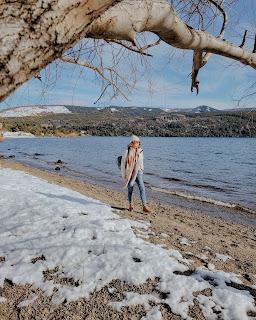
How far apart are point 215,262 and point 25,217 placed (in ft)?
14.0

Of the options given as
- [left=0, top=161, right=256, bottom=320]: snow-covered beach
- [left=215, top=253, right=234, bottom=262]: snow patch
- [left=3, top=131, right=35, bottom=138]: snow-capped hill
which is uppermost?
[left=0, top=161, right=256, bottom=320]: snow-covered beach

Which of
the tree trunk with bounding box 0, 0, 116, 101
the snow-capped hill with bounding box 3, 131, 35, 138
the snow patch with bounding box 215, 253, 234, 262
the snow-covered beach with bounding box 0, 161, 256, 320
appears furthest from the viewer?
the snow-capped hill with bounding box 3, 131, 35, 138

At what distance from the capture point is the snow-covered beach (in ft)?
15.5

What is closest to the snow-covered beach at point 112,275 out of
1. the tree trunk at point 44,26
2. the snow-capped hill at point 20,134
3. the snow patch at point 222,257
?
the snow patch at point 222,257

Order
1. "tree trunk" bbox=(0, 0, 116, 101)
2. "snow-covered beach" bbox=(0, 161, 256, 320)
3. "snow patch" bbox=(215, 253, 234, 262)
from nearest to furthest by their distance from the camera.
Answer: "tree trunk" bbox=(0, 0, 116, 101) < "snow-covered beach" bbox=(0, 161, 256, 320) < "snow patch" bbox=(215, 253, 234, 262)

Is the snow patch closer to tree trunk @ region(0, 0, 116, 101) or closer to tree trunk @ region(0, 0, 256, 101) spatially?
tree trunk @ region(0, 0, 256, 101)

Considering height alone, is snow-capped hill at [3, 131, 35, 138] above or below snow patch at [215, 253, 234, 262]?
below

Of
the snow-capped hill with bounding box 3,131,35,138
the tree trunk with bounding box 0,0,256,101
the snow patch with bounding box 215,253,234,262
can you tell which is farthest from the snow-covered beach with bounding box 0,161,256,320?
the snow-capped hill with bounding box 3,131,35,138

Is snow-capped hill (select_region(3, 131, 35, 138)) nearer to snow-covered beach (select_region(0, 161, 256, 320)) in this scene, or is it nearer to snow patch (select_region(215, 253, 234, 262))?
snow-covered beach (select_region(0, 161, 256, 320))

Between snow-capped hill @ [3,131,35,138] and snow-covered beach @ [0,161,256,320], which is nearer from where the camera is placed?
snow-covered beach @ [0,161,256,320]

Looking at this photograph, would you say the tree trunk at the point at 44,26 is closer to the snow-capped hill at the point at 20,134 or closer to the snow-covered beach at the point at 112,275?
the snow-covered beach at the point at 112,275

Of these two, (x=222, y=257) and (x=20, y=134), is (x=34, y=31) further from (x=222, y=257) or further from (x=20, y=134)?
(x=20, y=134)

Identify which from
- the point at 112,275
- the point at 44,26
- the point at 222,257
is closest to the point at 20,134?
the point at 222,257

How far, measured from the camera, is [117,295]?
4.98m
